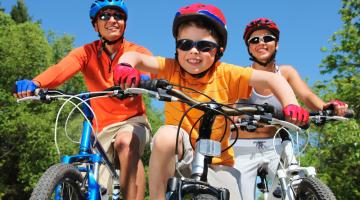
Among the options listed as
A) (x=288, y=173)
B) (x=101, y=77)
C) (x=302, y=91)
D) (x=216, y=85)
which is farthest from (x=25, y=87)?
(x=302, y=91)

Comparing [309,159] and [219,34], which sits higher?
[219,34]

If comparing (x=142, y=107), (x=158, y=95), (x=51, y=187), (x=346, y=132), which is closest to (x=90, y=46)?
(x=142, y=107)

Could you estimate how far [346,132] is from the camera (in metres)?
15.9

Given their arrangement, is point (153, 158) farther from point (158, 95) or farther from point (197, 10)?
point (197, 10)

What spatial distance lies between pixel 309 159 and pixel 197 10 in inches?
726

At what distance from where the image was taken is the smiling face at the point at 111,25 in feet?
15.0

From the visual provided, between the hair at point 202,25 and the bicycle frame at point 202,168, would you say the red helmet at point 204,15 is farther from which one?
the bicycle frame at point 202,168

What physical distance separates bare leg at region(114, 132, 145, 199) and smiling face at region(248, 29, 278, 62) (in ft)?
6.48

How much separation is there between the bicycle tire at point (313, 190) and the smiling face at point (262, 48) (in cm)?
210

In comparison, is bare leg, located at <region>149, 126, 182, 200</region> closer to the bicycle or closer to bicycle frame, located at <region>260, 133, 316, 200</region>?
the bicycle

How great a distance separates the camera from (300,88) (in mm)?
4848

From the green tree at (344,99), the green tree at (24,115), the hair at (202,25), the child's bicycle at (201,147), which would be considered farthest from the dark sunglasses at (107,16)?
the green tree at (24,115)

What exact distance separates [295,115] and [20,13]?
1728 inches

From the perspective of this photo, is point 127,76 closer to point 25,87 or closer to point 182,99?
point 182,99
